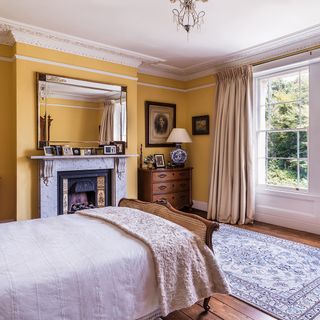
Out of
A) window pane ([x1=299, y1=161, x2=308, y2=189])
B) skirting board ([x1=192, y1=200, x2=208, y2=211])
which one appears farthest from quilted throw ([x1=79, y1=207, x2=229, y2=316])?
skirting board ([x1=192, y1=200, x2=208, y2=211])

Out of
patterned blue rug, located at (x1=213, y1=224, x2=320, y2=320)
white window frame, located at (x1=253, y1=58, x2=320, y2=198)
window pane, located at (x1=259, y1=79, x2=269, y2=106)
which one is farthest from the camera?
window pane, located at (x1=259, y1=79, x2=269, y2=106)

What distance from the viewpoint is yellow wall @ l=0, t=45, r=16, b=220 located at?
380 centimetres

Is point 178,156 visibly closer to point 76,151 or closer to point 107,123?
point 107,123

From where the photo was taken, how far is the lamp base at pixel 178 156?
5.18 meters

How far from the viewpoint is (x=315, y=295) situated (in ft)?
7.38

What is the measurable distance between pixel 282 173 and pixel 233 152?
0.81 m

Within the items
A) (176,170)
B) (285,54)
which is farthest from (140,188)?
(285,54)

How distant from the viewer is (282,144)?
14.3 ft

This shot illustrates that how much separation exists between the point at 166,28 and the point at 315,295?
3.24 metres

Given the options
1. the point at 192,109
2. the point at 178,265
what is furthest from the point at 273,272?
the point at 192,109

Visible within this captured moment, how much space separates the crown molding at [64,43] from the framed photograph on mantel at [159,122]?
0.93m

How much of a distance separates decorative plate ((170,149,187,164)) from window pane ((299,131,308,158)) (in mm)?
1976

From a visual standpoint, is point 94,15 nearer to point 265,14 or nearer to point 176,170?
point 265,14

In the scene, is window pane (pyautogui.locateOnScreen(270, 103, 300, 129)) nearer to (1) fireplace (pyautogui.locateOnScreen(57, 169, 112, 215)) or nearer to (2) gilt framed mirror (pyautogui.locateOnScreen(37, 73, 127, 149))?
(2) gilt framed mirror (pyautogui.locateOnScreen(37, 73, 127, 149))
